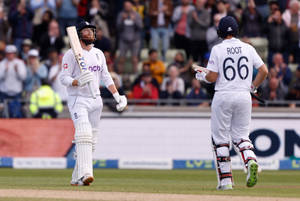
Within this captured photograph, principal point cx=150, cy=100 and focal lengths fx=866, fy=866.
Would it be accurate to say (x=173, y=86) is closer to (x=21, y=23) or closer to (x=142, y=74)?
(x=142, y=74)

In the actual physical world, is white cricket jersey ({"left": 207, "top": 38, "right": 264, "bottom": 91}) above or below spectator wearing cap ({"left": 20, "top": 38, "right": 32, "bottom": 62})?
above

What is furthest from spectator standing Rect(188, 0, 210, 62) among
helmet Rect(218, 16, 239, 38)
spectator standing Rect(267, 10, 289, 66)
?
helmet Rect(218, 16, 239, 38)

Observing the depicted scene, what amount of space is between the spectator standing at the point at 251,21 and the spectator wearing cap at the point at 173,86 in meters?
2.35

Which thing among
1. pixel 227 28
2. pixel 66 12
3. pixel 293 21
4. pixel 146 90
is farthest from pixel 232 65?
pixel 66 12

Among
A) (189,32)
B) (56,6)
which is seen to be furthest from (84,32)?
(56,6)

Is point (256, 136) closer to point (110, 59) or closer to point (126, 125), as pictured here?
point (126, 125)

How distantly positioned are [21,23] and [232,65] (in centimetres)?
1283

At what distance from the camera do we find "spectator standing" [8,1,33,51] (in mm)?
22812

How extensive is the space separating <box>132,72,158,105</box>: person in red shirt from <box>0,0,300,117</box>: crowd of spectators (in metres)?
0.02

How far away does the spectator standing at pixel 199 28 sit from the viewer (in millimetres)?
21781

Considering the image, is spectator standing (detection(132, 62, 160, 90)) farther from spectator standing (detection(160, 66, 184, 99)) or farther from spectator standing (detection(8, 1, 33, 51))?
spectator standing (detection(8, 1, 33, 51))

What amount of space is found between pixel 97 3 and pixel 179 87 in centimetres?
381

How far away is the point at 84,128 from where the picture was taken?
1134 cm

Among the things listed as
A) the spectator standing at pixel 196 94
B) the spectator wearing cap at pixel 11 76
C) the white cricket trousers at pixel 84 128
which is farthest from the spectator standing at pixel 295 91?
the white cricket trousers at pixel 84 128
